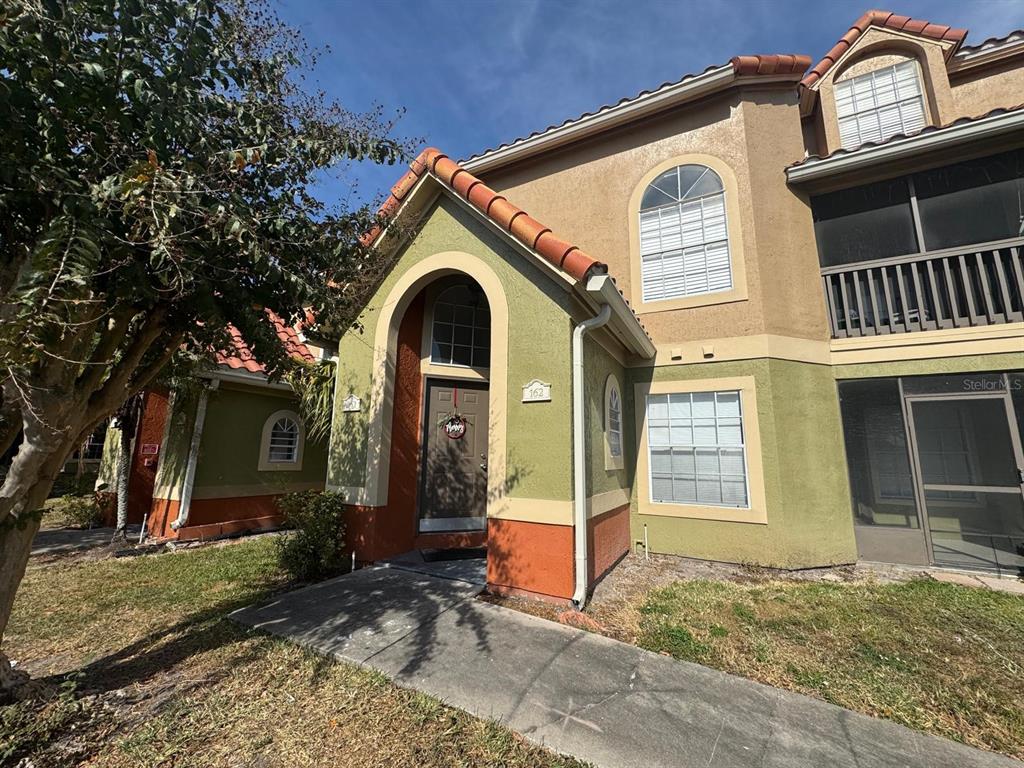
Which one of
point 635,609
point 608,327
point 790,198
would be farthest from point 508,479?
point 790,198

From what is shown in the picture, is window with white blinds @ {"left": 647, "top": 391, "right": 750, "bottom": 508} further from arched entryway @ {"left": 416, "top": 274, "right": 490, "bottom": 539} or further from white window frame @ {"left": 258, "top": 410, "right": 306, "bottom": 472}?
white window frame @ {"left": 258, "top": 410, "right": 306, "bottom": 472}

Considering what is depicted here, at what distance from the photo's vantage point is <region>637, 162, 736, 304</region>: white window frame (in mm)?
7203

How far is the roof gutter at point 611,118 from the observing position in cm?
726

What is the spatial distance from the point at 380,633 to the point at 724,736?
2977 mm

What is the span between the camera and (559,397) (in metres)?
5.03

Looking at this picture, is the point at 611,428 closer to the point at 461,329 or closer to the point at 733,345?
the point at 733,345

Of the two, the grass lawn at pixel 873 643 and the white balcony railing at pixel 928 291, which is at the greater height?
the white balcony railing at pixel 928 291

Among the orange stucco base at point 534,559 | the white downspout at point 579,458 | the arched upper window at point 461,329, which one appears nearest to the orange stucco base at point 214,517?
the arched upper window at point 461,329

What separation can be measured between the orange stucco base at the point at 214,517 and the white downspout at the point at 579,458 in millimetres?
7479

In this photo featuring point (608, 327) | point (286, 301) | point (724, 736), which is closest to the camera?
point (724, 736)

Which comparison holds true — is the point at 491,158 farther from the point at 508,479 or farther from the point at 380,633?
the point at 380,633

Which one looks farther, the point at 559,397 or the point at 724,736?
the point at 559,397

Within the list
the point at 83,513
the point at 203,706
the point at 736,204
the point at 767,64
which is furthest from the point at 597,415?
the point at 83,513

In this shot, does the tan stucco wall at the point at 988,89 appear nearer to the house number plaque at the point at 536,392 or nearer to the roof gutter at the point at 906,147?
the roof gutter at the point at 906,147
